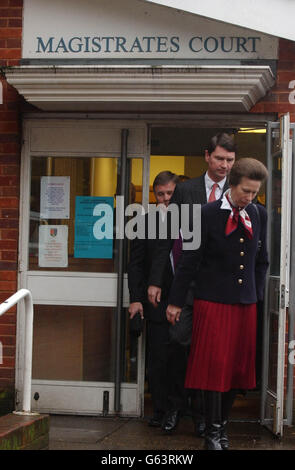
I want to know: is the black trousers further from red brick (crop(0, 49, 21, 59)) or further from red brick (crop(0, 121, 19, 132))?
red brick (crop(0, 49, 21, 59))

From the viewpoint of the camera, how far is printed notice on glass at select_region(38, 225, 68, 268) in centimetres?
722

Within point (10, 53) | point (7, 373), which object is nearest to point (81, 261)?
point (7, 373)

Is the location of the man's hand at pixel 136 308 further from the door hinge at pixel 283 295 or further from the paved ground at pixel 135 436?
the door hinge at pixel 283 295

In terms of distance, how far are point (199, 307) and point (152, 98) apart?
1853 millimetres

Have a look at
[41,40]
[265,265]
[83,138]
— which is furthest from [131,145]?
[265,265]

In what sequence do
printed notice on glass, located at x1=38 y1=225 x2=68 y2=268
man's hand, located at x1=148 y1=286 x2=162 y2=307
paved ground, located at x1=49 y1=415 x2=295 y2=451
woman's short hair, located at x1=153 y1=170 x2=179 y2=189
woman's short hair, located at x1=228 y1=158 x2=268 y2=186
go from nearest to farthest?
woman's short hair, located at x1=228 y1=158 x2=268 y2=186 < paved ground, located at x1=49 y1=415 x2=295 y2=451 < man's hand, located at x1=148 y1=286 x2=162 y2=307 < woman's short hair, located at x1=153 y1=170 x2=179 y2=189 < printed notice on glass, located at x1=38 y1=225 x2=68 y2=268

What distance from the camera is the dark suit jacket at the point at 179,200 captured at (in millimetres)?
6352

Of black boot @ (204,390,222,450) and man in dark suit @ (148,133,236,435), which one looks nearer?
black boot @ (204,390,222,450)

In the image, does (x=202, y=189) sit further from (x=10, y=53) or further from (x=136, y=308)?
(x=10, y=53)

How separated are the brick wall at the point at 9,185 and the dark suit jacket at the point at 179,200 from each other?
1.33 metres

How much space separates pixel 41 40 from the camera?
7039 mm

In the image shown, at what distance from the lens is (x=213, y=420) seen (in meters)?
5.48

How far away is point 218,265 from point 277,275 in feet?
3.75

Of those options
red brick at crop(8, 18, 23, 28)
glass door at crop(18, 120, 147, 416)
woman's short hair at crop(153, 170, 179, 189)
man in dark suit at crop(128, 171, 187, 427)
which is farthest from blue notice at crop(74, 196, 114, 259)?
red brick at crop(8, 18, 23, 28)
